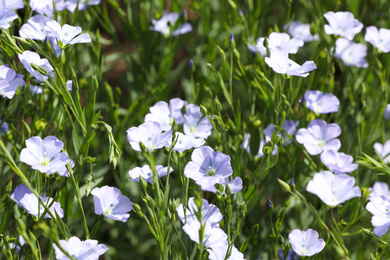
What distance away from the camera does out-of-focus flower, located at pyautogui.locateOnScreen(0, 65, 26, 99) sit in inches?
63.7

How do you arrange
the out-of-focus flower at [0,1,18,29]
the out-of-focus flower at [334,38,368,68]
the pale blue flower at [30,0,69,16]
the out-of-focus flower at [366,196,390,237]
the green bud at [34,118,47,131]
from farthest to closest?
the out-of-focus flower at [334,38,368,68], the pale blue flower at [30,0,69,16], the green bud at [34,118,47,131], the out-of-focus flower at [0,1,18,29], the out-of-focus flower at [366,196,390,237]

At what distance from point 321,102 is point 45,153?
1101 millimetres

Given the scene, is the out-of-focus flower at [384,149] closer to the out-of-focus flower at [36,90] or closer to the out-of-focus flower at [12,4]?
the out-of-focus flower at [36,90]

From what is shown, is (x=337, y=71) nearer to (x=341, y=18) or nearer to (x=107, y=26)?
(x=341, y=18)

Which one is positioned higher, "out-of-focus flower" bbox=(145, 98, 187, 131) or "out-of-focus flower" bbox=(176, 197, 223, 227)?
"out-of-focus flower" bbox=(145, 98, 187, 131)

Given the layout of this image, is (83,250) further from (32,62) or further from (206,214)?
(32,62)

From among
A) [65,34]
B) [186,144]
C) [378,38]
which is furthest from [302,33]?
[65,34]

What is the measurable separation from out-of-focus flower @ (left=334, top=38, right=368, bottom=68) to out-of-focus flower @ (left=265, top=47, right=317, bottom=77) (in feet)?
2.35

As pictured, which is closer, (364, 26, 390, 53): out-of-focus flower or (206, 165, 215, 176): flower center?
(206, 165, 215, 176): flower center

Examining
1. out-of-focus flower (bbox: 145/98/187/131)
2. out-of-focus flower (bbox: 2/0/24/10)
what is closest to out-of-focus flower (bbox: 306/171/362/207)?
out-of-focus flower (bbox: 145/98/187/131)

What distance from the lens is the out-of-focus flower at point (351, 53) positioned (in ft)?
7.63

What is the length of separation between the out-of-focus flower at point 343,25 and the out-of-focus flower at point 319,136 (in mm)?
367

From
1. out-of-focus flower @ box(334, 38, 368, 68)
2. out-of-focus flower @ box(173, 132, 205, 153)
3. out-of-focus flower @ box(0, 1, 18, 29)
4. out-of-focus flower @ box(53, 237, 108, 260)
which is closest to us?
out-of-focus flower @ box(53, 237, 108, 260)

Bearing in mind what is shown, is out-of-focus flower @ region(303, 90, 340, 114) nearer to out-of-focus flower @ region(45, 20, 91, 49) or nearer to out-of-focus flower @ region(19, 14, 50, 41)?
out-of-focus flower @ region(45, 20, 91, 49)
